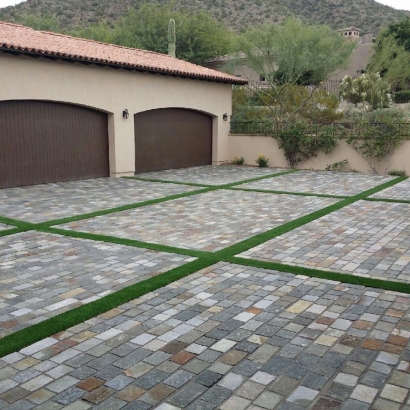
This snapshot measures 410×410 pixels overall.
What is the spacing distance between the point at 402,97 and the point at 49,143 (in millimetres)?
28840

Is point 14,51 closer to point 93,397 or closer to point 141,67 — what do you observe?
point 141,67

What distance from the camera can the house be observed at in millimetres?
13531

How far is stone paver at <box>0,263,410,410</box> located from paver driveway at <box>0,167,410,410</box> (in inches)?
0.5

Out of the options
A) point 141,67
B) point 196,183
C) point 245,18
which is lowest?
point 196,183

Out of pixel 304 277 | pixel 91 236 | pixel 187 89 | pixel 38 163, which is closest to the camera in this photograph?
pixel 304 277

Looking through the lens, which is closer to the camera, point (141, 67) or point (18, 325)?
point (18, 325)

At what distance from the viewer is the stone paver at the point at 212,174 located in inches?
611

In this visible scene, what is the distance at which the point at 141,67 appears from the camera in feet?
53.3

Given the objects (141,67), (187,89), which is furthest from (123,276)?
(187,89)

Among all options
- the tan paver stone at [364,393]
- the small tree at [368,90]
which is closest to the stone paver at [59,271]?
the tan paver stone at [364,393]

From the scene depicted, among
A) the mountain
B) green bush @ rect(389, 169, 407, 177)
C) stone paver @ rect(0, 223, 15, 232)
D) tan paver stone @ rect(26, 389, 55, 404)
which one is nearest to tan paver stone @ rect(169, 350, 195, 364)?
tan paver stone @ rect(26, 389, 55, 404)

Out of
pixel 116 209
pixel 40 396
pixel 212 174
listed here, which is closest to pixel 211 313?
pixel 40 396

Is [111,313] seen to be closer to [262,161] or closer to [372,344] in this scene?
[372,344]

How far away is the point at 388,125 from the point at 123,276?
561 inches
